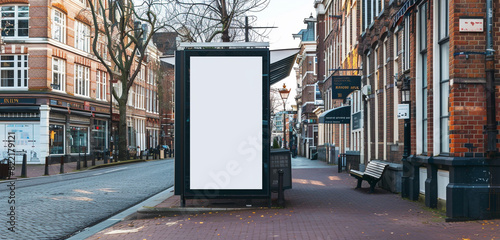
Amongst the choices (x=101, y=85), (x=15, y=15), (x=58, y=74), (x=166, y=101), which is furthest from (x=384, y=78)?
(x=166, y=101)

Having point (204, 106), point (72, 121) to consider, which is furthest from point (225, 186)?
point (72, 121)

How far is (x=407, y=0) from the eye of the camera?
39.8ft

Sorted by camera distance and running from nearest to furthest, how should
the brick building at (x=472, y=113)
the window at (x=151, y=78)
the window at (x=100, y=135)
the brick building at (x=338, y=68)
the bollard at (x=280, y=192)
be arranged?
the brick building at (x=472, y=113) < the bollard at (x=280, y=192) < the brick building at (x=338, y=68) < the window at (x=100, y=135) < the window at (x=151, y=78)

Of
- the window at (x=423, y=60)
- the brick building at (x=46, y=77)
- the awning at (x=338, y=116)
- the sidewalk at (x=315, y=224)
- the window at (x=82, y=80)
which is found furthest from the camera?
the window at (x=82, y=80)

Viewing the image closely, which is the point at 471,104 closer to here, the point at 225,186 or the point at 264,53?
the point at 264,53

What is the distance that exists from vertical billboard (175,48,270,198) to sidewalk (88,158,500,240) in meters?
0.83

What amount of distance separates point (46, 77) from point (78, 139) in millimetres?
7310

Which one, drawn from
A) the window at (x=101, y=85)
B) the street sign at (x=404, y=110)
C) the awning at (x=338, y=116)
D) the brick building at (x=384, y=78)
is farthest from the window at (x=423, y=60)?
the window at (x=101, y=85)

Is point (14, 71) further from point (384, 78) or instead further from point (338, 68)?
point (384, 78)

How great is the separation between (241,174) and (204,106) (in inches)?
57.2

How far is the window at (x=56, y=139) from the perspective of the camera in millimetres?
37656

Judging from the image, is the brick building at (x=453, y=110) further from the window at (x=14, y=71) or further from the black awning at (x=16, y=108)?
the window at (x=14, y=71)

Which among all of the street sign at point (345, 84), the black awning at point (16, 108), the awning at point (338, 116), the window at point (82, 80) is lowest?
the awning at point (338, 116)

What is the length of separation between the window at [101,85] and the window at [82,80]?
2.53 metres
